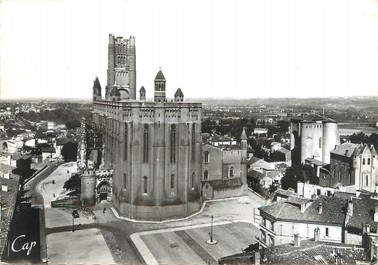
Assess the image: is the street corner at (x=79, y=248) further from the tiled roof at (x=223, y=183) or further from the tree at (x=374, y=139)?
the tree at (x=374, y=139)

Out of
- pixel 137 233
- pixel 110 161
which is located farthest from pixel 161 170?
pixel 110 161

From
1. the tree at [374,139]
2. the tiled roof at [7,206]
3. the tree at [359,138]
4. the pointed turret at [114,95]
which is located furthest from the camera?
the tree at [359,138]

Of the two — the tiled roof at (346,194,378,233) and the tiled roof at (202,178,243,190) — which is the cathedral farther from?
the tiled roof at (346,194,378,233)

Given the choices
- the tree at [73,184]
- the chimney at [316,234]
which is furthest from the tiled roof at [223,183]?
the chimney at [316,234]

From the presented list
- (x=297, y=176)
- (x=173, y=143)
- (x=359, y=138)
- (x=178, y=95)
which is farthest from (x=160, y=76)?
(x=359, y=138)

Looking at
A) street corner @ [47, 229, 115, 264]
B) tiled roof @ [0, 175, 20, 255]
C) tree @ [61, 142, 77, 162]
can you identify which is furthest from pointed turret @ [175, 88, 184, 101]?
tree @ [61, 142, 77, 162]
